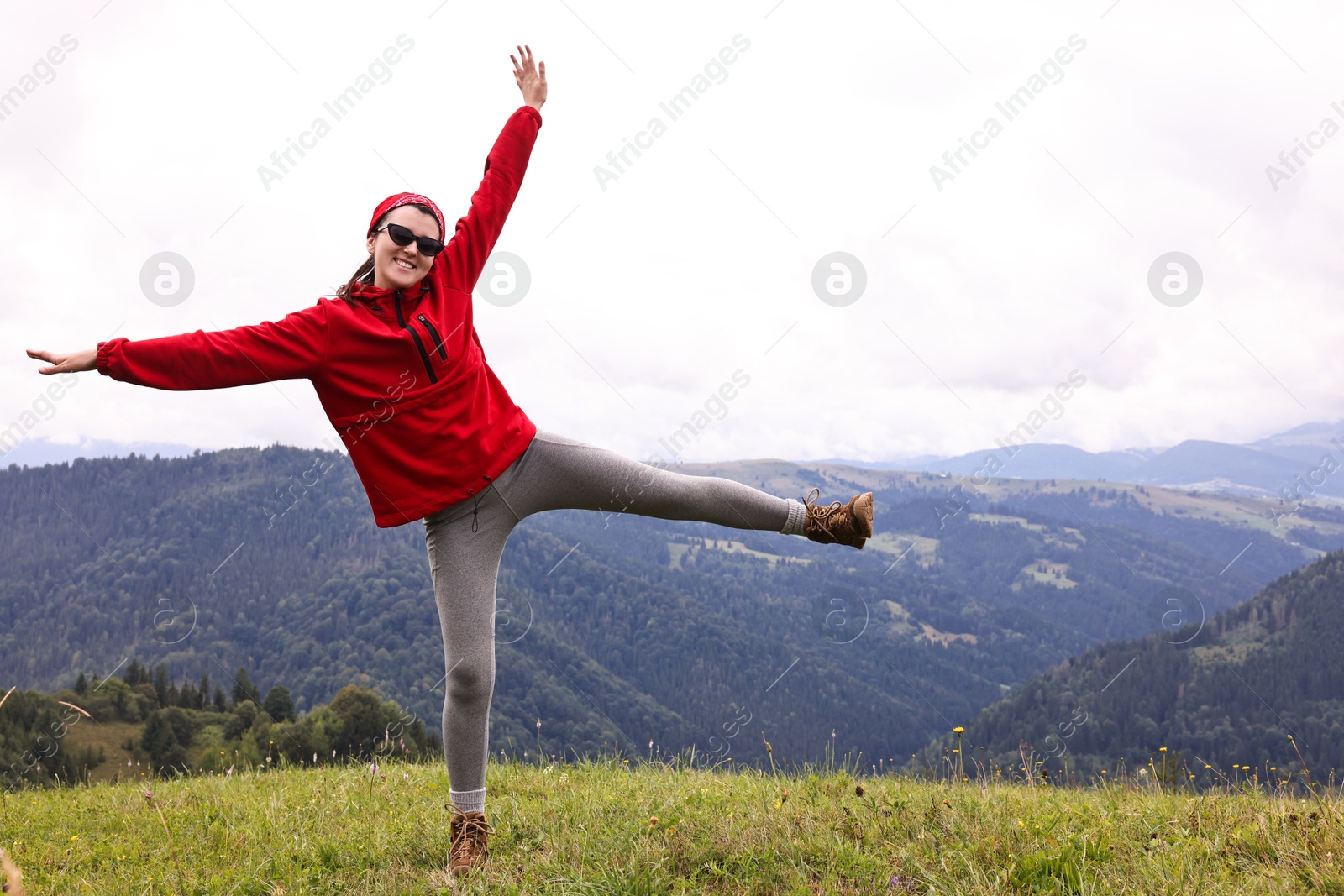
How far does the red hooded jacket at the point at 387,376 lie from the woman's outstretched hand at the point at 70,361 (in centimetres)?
5

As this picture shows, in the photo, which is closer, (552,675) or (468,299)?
(468,299)

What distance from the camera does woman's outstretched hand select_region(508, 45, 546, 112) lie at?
4.98 meters

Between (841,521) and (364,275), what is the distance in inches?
110

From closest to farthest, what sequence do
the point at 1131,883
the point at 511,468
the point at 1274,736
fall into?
the point at 1131,883
the point at 511,468
the point at 1274,736

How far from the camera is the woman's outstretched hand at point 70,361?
352cm

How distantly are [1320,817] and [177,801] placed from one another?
22.3 feet

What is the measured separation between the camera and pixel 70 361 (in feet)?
11.7

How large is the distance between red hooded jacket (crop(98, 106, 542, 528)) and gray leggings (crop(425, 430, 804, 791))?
0.12 metres

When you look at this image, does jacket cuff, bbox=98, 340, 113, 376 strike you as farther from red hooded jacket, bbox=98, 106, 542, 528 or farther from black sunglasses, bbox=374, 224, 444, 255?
black sunglasses, bbox=374, 224, 444, 255

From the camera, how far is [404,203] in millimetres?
4207

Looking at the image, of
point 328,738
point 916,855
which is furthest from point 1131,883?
point 328,738

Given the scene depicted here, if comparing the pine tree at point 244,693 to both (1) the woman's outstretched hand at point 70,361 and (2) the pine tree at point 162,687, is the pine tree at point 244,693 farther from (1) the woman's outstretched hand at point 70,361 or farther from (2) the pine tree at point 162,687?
(1) the woman's outstretched hand at point 70,361

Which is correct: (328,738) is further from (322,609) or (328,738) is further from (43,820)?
(322,609)

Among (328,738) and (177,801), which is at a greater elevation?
(177,801)
